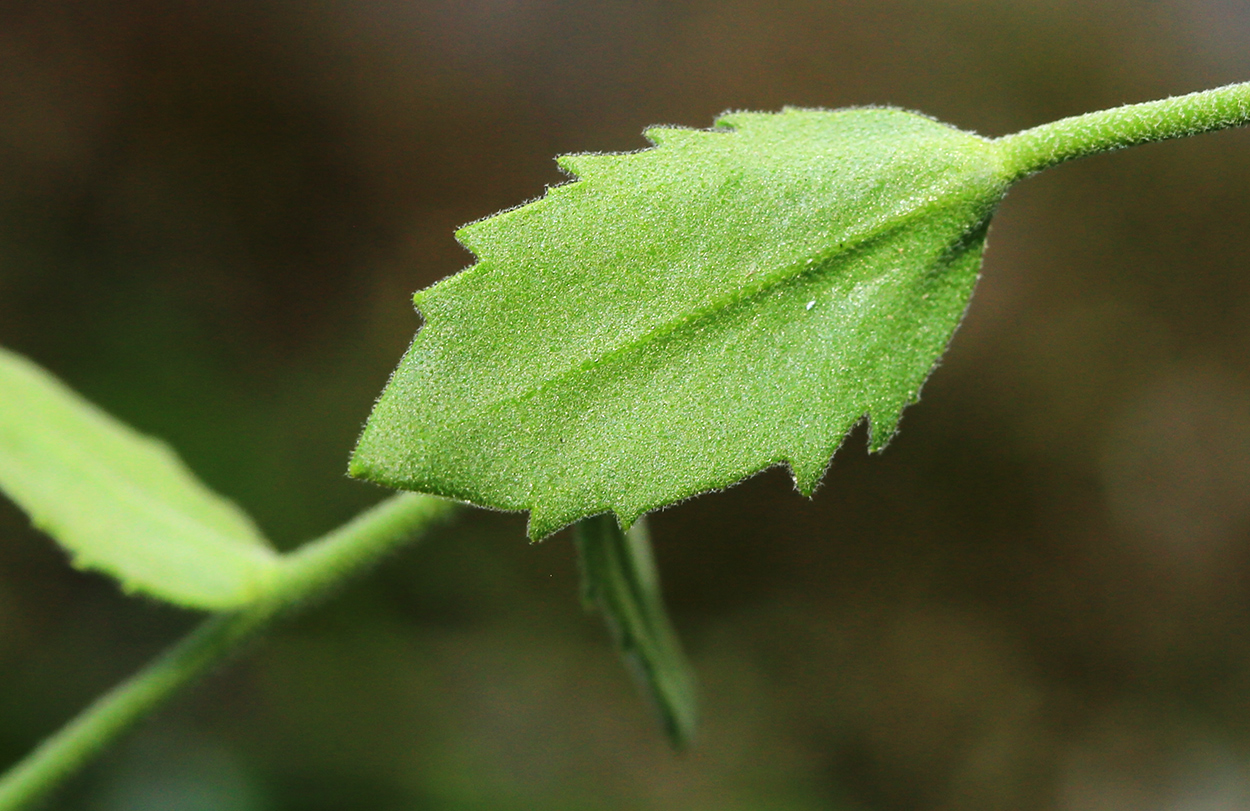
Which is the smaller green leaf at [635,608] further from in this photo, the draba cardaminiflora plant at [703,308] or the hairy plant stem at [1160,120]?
the hairy plant stem at [1160,120]

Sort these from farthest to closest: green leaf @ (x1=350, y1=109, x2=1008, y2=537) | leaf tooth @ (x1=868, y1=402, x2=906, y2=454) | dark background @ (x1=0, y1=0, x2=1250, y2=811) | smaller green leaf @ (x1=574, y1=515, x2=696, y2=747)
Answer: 1. dark background @ (x1=0, y1=0, x2=1250, y2=811)
2. smaller green leaf @ (x1=574, y1=515, x2=696, y2=747)
3. leaf tooth @ (x1=868, y1=402, x2=906, y2=454)
4. green leaf @ (x1=350, y1=109, x2=1008, y2=537)

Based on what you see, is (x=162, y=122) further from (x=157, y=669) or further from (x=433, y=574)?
(x=157, y=669)

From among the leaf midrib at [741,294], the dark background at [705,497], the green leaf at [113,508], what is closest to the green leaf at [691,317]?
the leaf midrib at [741,294]

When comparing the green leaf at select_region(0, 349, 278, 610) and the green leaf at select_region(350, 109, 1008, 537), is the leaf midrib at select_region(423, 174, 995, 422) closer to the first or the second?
the green leaf at select_region(350, 109, 1008, 537)

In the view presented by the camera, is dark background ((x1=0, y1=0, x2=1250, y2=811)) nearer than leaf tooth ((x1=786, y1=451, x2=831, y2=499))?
No

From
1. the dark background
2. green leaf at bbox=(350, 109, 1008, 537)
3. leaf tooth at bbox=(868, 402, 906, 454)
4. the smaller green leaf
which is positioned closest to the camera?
green leaf at bbox=(350, 109, 1008, 537)

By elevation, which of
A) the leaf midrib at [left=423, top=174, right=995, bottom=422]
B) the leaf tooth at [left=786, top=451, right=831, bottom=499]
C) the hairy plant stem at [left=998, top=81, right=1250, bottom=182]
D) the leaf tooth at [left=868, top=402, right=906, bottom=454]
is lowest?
the leaf tooth at [left=786, top=451, right=831, bottom=499]

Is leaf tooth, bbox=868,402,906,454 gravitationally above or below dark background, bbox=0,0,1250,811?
below

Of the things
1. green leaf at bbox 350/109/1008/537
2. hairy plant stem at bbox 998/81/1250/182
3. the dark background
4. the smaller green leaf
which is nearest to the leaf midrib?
green leaf at bbox 350/109/1008/537
